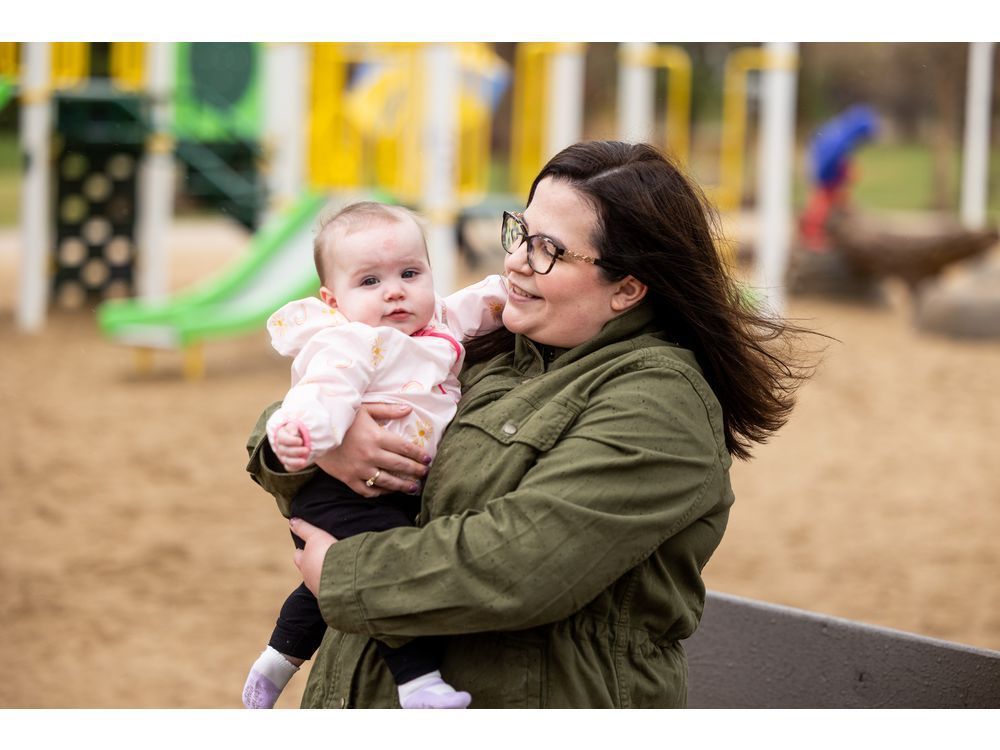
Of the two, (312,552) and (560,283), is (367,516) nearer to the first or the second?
(312,552)

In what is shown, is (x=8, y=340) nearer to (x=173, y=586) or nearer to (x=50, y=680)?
(x=173, y=586)

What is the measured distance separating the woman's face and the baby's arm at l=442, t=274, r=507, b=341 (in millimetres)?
303

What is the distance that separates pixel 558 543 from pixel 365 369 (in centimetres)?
49

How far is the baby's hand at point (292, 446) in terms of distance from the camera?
196cm

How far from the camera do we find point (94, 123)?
11258 millimetres

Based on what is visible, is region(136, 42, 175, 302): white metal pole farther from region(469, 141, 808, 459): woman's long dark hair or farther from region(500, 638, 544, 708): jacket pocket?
region(500, 638, 544, 708): jacket pocket

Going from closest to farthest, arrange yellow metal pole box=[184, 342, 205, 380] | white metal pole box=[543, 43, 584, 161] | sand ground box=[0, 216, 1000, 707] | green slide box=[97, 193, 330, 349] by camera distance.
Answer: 1. sand ground box=[0, 216, 1000, 707]
2. green slide box=[97, 193, 330, 349]
3. yellow metal pole box=[184, 342, 205, 380]
4. white metal pole box=[543, 43, 584, 161]

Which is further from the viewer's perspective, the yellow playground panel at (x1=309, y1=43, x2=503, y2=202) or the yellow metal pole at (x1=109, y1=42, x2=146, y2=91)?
the yellow metal pole at (x1=109, y1=42, x2=146, y2=91)

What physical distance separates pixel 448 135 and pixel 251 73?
394cm

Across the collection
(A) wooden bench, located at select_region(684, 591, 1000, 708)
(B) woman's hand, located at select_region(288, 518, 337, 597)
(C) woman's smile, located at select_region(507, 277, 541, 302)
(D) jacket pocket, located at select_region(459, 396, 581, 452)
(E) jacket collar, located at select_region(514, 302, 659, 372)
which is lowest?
(A) wooden bench, located at select_region(684, 591, 1000, 708)

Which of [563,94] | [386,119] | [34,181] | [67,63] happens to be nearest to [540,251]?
[563,94]

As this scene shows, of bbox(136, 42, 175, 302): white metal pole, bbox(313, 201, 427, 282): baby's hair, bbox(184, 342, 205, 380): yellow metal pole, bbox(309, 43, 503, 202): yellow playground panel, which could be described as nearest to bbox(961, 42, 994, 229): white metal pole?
bbox(309, 43, 503, 202): yellow playground panel

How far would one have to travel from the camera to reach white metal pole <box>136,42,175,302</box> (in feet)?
37.7

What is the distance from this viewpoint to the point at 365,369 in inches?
83.0
